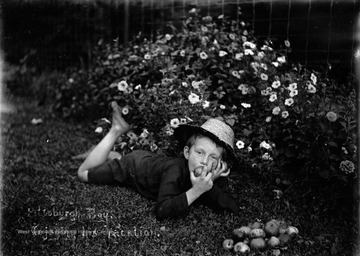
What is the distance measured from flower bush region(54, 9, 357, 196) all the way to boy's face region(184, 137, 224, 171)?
0.50 m

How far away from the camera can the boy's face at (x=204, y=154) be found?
10.4 ft

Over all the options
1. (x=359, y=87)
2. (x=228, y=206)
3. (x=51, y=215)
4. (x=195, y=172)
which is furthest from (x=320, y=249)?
(x=51, y=215)

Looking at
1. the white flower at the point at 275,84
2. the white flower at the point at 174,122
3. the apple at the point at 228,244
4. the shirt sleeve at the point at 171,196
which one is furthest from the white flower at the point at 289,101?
the apple at the point at 228,244

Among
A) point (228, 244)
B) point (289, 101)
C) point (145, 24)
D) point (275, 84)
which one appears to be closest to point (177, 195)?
point (228, 244)

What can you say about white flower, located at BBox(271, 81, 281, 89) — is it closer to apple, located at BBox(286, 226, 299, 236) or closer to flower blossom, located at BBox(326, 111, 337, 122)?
flower blossom, located at BBox(326, 111, 337, 122)

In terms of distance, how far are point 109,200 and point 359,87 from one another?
6.66ft

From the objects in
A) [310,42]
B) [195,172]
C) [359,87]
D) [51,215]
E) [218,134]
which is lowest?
[51,215]

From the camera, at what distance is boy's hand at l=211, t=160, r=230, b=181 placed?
3170mm

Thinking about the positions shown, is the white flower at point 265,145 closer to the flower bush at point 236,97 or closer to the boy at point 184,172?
the flower bush at point 236,97

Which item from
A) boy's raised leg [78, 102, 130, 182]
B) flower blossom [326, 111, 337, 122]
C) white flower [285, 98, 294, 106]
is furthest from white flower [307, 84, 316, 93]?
boy's raised leg [78, 102, 130, 182]

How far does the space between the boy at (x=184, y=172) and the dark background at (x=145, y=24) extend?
1.43 meters

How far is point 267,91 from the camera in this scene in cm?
385

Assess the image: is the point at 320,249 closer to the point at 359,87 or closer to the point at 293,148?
the point at 293,148

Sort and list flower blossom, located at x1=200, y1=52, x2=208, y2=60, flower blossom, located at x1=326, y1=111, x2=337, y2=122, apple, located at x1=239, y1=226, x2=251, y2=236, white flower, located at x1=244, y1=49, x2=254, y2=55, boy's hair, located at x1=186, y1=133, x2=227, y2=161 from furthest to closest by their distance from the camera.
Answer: flower blossom, located at x1=200, y1=52, x2=208, y2=60 → white flower, located at x1=244, y1=49, x2=254, y2=55 → boy's hair, located at x1=186, y1=133, x2=227, y2=161 → flower blossom, located at x1=326, y1=111, x2=337, y2=122 → apple, located at x1=239, y1=226, x2=251, y2=236
